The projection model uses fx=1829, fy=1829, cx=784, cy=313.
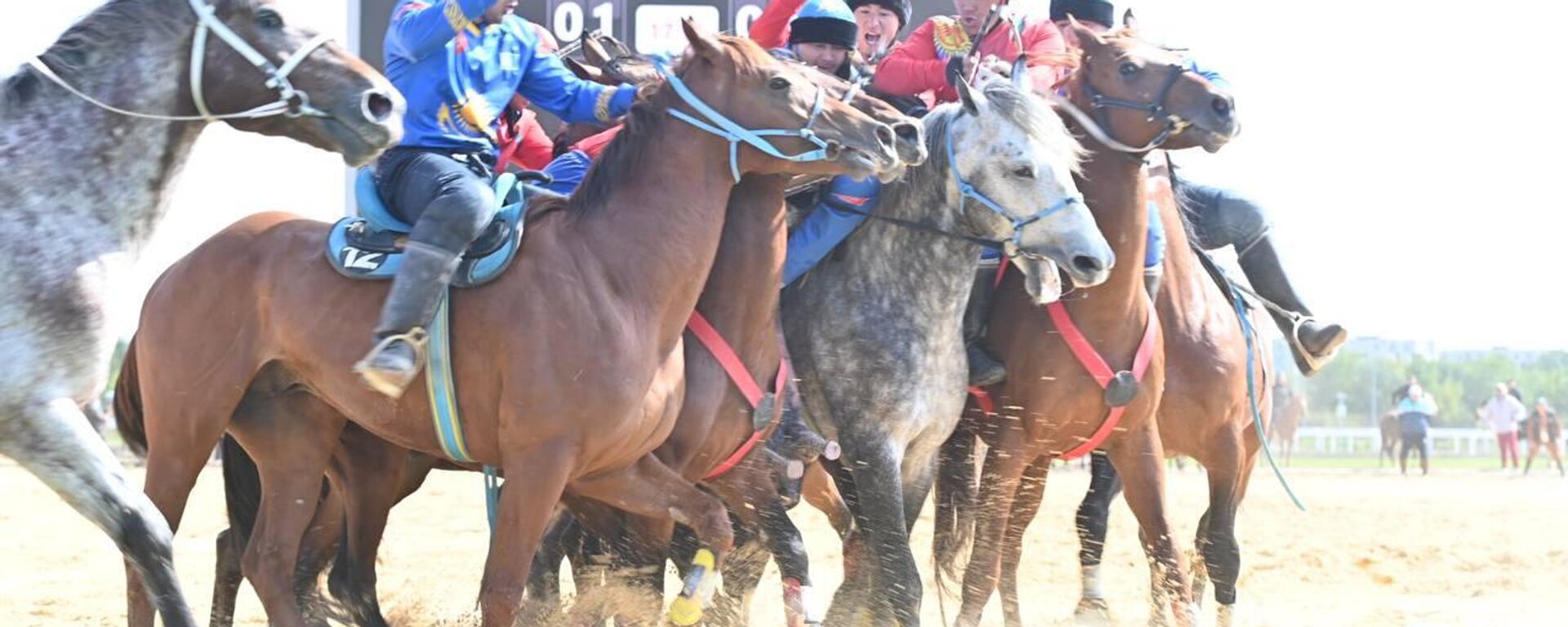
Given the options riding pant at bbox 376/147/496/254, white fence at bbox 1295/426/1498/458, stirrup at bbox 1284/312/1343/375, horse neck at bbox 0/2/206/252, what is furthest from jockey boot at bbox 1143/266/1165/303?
white fence at bbox 1295/426/1498/458

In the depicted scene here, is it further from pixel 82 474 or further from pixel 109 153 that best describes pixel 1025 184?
pixel 82 474

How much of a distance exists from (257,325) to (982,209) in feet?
8.63

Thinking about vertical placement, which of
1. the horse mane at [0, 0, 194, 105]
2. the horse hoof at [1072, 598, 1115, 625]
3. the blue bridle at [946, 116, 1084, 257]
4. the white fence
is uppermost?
the horse mane at [0, 0, 194, 105]

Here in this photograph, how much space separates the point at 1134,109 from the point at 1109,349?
95 centimetres

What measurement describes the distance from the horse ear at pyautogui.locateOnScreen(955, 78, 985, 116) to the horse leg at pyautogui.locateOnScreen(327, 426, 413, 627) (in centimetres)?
247

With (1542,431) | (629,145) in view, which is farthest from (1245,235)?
(1542,431)

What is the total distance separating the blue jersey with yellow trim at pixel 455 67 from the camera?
609cm

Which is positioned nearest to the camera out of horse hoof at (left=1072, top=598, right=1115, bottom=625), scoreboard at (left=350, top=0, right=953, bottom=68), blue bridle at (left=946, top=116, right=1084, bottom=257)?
blue bridle at (left=946, top=116, right=1084, bottom=257)

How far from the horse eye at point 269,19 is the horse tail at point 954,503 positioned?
3.41m

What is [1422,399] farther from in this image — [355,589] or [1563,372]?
[355,589]

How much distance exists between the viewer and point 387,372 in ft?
18.3

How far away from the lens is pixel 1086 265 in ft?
21.2

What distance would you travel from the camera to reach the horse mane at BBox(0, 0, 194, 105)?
4.97 metres

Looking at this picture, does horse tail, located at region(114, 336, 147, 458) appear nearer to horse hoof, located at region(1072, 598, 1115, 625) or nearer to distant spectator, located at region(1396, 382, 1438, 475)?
horse hoof, located at region(1072, 598, 1115, 625)
